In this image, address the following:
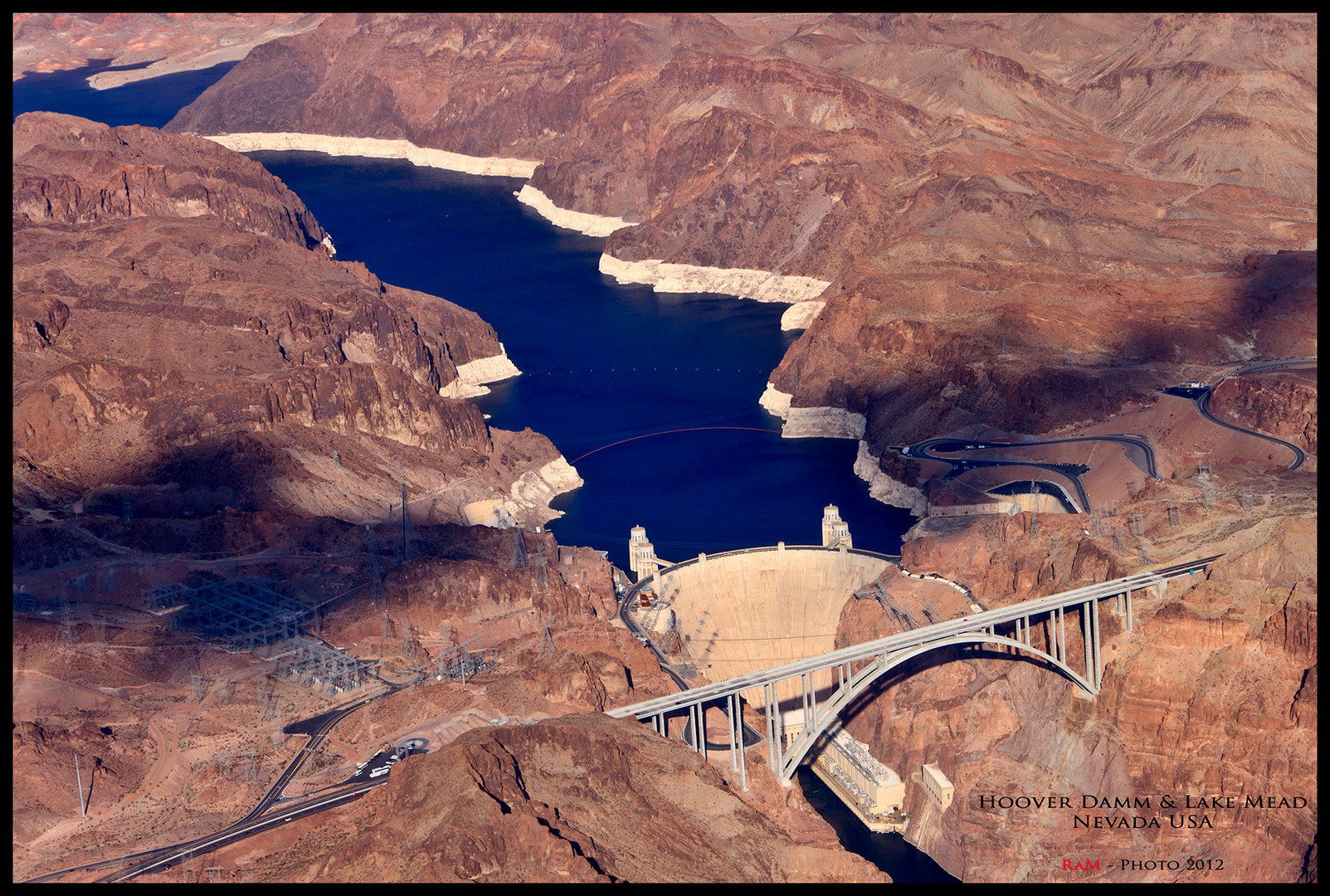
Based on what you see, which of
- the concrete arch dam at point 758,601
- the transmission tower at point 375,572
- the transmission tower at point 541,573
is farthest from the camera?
the transmission tower at point 541,573

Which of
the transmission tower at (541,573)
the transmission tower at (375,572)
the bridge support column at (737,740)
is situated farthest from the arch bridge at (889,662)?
the transmission tower at (375,572)

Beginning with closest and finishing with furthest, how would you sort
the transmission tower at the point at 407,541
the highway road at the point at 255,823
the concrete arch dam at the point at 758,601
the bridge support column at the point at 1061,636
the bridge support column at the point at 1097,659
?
1. the highway road at the point at 255,823
2. the bridge support column at the point at 1097,659
3. the bridge support column at the point at 1061,636
4. the concrete arch dam at the point at 758,601
5. the transmission tower at the point at 407,541

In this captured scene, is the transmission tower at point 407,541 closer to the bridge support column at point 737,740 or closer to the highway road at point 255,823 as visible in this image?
the highway road at point 255,823

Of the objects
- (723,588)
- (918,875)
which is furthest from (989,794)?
(723,588)

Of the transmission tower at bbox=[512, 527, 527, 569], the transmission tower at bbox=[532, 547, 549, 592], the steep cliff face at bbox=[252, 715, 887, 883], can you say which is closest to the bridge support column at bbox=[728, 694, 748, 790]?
the steep cliff face at bbox=[252, 715, 887, 883]

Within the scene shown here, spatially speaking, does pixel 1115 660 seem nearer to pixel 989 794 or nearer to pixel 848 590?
pixel 989 794
